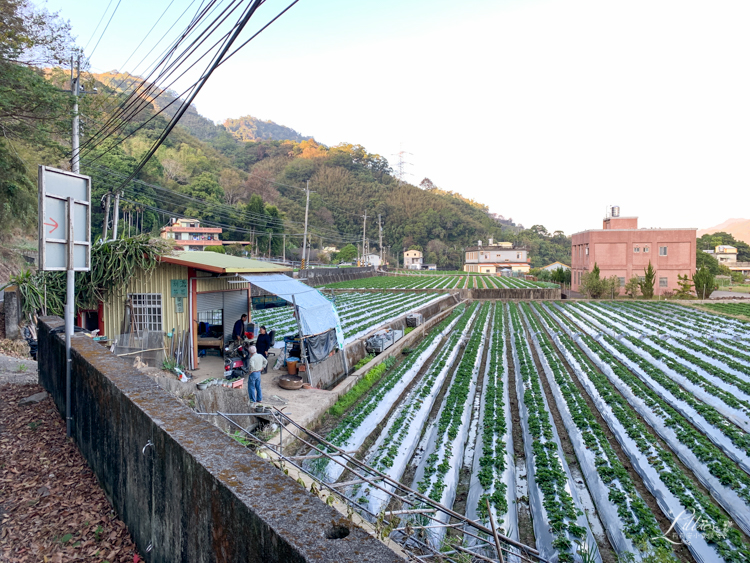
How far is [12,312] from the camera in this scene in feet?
44.7

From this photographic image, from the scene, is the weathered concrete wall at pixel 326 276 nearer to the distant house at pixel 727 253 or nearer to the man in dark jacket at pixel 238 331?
the man in dark jacket at pixel 238 331

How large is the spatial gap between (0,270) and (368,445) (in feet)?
68.8

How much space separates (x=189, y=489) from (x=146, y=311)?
9306mm

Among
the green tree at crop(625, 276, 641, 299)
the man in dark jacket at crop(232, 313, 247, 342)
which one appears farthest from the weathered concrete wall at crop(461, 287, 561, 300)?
the man in dark jacket at crop(232, 313, 247, 342)

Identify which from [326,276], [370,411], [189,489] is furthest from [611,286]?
[189,489]

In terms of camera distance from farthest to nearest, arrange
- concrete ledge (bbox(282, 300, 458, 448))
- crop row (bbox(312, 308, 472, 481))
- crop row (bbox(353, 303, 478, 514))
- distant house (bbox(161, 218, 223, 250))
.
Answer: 1. distant house (bbox(161, 218, 223, 250))
2. concrete ledge (bbox(282, 300, 458, 448))
3. crop row (bbox(312, 308, 472, 481))
4. crop row (bbox(353, 303, 478, 514))

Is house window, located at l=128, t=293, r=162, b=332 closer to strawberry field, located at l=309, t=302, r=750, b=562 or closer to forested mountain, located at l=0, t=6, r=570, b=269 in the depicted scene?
forested mountain, located at l=0, t=6, r=570, b=269

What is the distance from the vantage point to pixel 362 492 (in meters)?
6.53

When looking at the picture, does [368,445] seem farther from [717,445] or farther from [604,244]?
[604,244]

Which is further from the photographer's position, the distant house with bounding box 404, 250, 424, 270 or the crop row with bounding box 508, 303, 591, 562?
the distant house with bounding box 404, 250, 424, 270

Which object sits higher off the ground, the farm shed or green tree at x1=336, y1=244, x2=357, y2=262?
green tree at x1=336, y1=244, x2=357, y2=262

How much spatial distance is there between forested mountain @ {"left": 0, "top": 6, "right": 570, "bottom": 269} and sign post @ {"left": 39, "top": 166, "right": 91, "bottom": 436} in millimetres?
4575

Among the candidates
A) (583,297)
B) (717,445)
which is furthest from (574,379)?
(583,297)

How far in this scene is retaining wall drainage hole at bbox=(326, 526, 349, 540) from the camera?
223 centimetres
